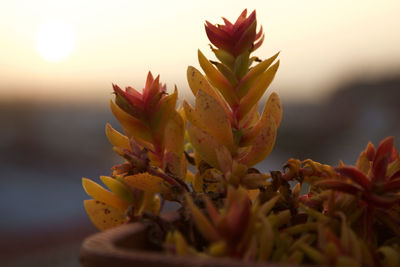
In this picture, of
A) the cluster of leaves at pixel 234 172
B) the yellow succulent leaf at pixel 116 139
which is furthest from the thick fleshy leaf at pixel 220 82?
the yellow succulent leaf at pixel 116 139

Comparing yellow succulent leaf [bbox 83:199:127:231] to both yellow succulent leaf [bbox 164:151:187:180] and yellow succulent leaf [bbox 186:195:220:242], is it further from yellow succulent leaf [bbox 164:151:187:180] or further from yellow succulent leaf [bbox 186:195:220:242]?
yellow succulent leaf [bbox 186:195:220:242]

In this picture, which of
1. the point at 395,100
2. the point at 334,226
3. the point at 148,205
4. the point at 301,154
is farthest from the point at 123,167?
the point at 395,100

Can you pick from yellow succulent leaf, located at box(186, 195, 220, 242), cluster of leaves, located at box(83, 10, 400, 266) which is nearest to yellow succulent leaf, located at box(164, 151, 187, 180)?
cluster of leaves, located at box(83, 10, 400, 266)

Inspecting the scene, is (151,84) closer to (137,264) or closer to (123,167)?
(123,167)

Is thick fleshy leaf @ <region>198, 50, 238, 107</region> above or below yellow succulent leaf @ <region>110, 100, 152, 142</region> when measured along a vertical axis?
above

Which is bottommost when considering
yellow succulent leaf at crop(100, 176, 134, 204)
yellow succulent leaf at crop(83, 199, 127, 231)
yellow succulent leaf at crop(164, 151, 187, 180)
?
yellow succulent leaf at crop(83, 199, 127, 231)

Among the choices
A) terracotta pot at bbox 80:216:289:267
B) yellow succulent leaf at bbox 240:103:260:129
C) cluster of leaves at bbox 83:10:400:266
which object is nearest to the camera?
terracotta pot at bbox 80:216:289:267

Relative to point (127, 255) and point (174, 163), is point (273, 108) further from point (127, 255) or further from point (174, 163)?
point (127, 255)
